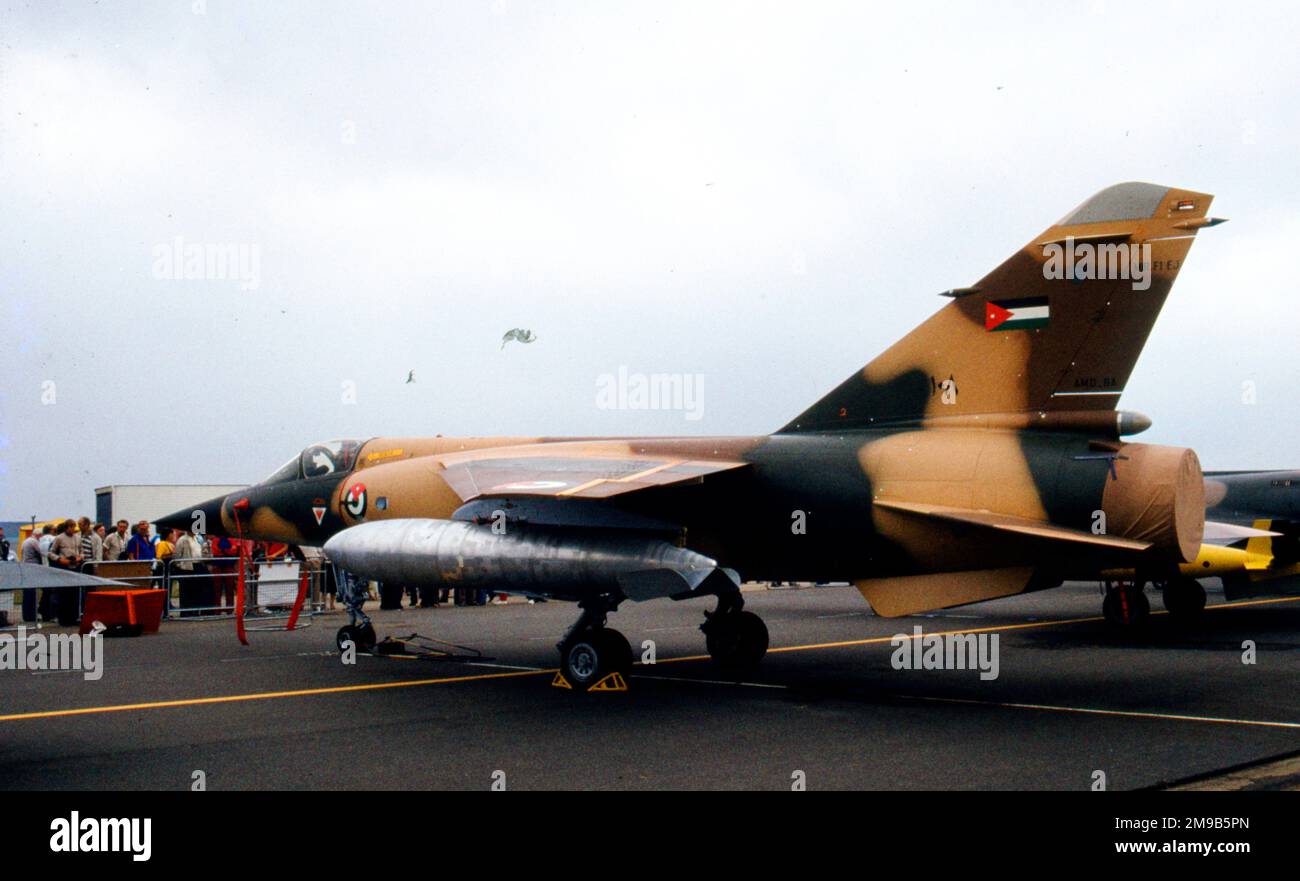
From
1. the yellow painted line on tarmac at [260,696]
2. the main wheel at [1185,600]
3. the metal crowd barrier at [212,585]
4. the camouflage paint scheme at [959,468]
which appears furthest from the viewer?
the metal crowd barrier at [212,585]

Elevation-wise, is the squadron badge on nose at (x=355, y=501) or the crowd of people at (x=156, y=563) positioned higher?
the squadron badge on nose at (x=355, y=501)

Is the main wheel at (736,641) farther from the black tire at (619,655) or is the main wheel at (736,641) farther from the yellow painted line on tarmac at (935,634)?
the black tire at (619,655)

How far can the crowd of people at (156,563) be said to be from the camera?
19125mm

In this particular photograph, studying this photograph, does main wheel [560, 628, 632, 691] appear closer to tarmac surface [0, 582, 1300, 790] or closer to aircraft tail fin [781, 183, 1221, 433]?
tarmac surface [0, 582, 1300, 790]

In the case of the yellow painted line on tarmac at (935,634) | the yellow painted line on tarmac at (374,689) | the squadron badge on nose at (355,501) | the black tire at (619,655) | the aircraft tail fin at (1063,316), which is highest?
the aircraft tail fin at (1063,316)

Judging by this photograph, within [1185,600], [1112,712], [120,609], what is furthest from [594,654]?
[1185,600]

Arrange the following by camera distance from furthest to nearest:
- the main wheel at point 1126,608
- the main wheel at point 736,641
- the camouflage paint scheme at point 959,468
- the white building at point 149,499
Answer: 1. the white building at point 149,499
2. the main wheel at point 1126,608
3. the main wheel at point 736,641
4. the camouflage paint scheme at point 959,468

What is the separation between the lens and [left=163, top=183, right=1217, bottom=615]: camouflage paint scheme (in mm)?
8945

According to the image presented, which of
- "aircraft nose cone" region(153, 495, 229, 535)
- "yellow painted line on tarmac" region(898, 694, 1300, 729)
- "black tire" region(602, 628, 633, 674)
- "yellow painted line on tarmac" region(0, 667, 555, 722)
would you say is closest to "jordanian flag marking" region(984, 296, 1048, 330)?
"yellow painted line on tarmac" region(898, 694, 1300, 729)

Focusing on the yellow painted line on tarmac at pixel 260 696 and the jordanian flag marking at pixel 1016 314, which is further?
the jordanian flag marking at pixel 1016 314

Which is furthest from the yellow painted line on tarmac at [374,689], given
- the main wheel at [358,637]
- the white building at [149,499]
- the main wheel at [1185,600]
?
the white building at [149,499]

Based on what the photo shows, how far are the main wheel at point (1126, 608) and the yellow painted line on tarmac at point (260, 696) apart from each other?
370 inches
